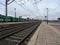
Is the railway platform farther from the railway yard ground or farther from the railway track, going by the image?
the railway track

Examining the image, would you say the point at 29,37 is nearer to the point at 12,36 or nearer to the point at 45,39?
the point at 12,36

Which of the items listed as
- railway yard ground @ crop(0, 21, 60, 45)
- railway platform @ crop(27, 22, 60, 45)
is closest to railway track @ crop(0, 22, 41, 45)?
railway yard ground @ crop(0, 21, 60, 45)

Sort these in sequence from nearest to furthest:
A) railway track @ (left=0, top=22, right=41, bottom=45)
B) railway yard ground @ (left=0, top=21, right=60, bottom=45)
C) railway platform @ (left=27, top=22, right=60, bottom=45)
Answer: railway platform @ (left=27, top=22, right=60, bottom=45), railway yard ground @ (left=0, top=21, right=60, bottom=45), railway track @ (left=0, top=22, right=41, bottom=45)

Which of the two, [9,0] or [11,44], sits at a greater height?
[9,0]

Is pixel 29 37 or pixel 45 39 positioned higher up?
pixel 45 39

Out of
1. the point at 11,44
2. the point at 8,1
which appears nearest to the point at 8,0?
the point at 8,1

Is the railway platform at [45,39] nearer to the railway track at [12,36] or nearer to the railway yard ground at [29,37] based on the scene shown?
the railway yard ground at [29,37]

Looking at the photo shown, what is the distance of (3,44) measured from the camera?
39.3ft

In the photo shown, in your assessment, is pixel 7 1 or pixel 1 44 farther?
pixel 7 1

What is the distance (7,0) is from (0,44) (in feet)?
103

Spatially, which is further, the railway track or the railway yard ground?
the railway track

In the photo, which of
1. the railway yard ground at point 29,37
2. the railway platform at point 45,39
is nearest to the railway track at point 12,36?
the railway yard ground at point 29,37

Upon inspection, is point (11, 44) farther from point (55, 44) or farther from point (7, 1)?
point (7, 1)

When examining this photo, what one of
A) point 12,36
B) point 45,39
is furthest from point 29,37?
point 45,39
